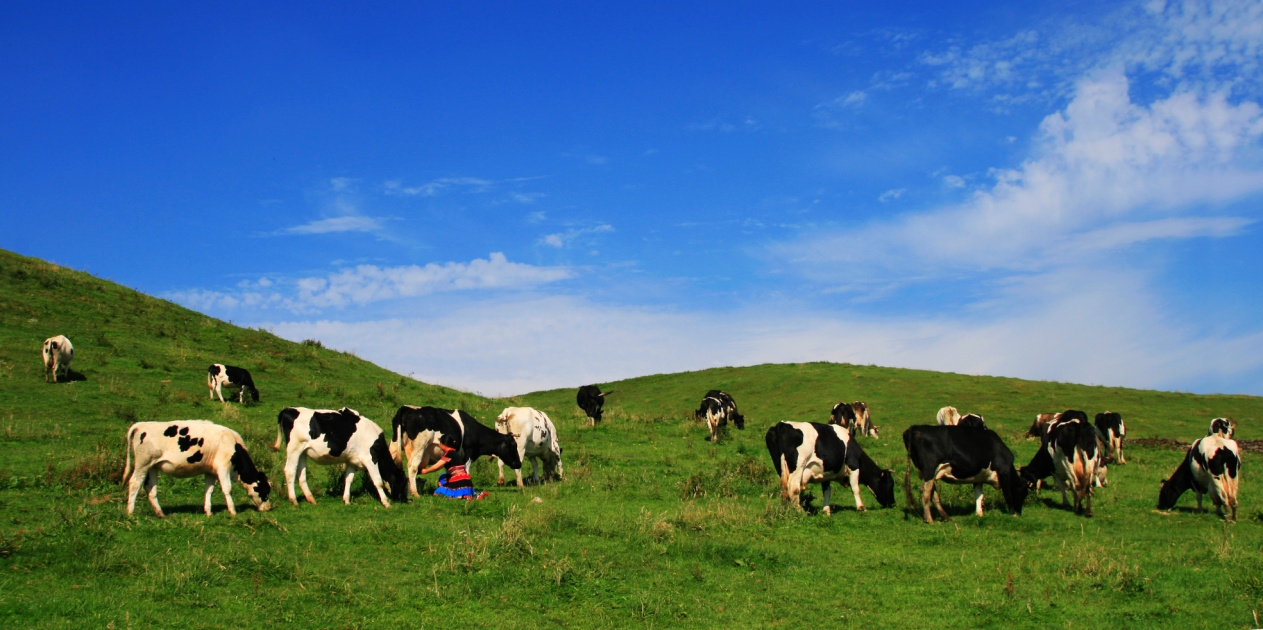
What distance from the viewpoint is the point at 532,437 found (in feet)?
61.6

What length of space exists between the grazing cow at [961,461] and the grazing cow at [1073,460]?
1.37 metres

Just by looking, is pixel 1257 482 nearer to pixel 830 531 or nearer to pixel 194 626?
pixel 830 531

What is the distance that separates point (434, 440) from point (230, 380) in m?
14.1

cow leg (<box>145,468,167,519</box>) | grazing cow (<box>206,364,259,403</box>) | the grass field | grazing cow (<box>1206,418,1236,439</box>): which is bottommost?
the grass field

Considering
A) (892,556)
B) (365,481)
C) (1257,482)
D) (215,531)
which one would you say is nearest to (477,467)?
(365,481)

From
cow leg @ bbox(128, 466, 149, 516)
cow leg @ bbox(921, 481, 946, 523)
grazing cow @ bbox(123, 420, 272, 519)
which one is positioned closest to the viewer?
cow leg @ bbox(128, 466, 149, 516)

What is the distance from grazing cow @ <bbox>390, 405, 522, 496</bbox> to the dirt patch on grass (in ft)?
86.8

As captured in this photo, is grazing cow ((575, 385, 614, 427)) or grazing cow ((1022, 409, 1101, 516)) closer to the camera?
grazing cow ((1022, 409, 1101, 516))

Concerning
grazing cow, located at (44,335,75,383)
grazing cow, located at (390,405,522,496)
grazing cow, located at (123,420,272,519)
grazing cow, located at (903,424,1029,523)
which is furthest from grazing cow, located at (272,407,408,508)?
grazing cow, located at (44,335,75,383)

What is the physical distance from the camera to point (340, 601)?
9.27 m

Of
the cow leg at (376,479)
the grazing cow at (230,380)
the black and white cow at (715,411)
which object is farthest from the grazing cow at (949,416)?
the grazing cow at (230,380)

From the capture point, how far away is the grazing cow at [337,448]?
14.5 m

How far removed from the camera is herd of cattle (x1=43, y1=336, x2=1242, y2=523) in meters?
12.8

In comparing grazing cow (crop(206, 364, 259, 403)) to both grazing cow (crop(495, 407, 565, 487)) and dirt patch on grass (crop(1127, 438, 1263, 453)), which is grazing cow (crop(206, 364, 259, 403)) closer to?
grazing cow (crop(495, 407, 565, 487))
